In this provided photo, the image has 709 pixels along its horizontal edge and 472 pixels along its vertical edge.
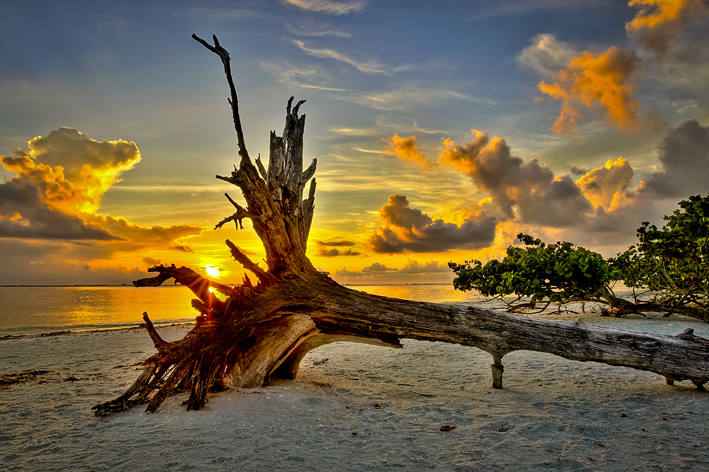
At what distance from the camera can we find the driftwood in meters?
6.22

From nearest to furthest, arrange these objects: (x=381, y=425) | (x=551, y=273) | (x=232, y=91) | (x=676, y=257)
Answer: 1. (x=381, y=425)
2. (x=232, y=91)
3. (x=551, y=273)
4. (x=676, y=257)

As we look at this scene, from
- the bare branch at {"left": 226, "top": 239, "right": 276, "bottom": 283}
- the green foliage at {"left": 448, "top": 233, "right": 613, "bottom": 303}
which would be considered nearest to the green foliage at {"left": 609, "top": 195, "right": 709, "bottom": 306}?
the green foliage at {"left": 448, "top": 233, "right": 613, "bottom": 303}

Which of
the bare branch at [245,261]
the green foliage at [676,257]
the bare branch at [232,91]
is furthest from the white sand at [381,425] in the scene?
the green foliage at [676,257]

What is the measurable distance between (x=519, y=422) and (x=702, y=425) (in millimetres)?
2182

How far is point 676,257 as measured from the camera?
44.7 feet

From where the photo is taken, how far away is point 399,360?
10109 mm

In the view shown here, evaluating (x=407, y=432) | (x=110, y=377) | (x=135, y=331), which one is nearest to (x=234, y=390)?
(x=407, y=432)

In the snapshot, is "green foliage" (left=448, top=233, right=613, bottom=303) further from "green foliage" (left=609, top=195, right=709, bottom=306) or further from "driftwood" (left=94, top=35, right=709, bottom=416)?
"driftwood" (left=94, top=35, right=709, bottom=416)

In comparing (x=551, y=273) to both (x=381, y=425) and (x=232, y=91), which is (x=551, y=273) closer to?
(x=381, y=425)

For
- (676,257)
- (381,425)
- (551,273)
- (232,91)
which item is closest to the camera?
(381,425)

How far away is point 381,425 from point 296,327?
7.27ft

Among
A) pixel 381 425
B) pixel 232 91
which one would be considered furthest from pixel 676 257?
pixel 232 91

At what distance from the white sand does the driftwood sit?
523 mm

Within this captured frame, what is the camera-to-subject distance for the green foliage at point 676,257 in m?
12.4
